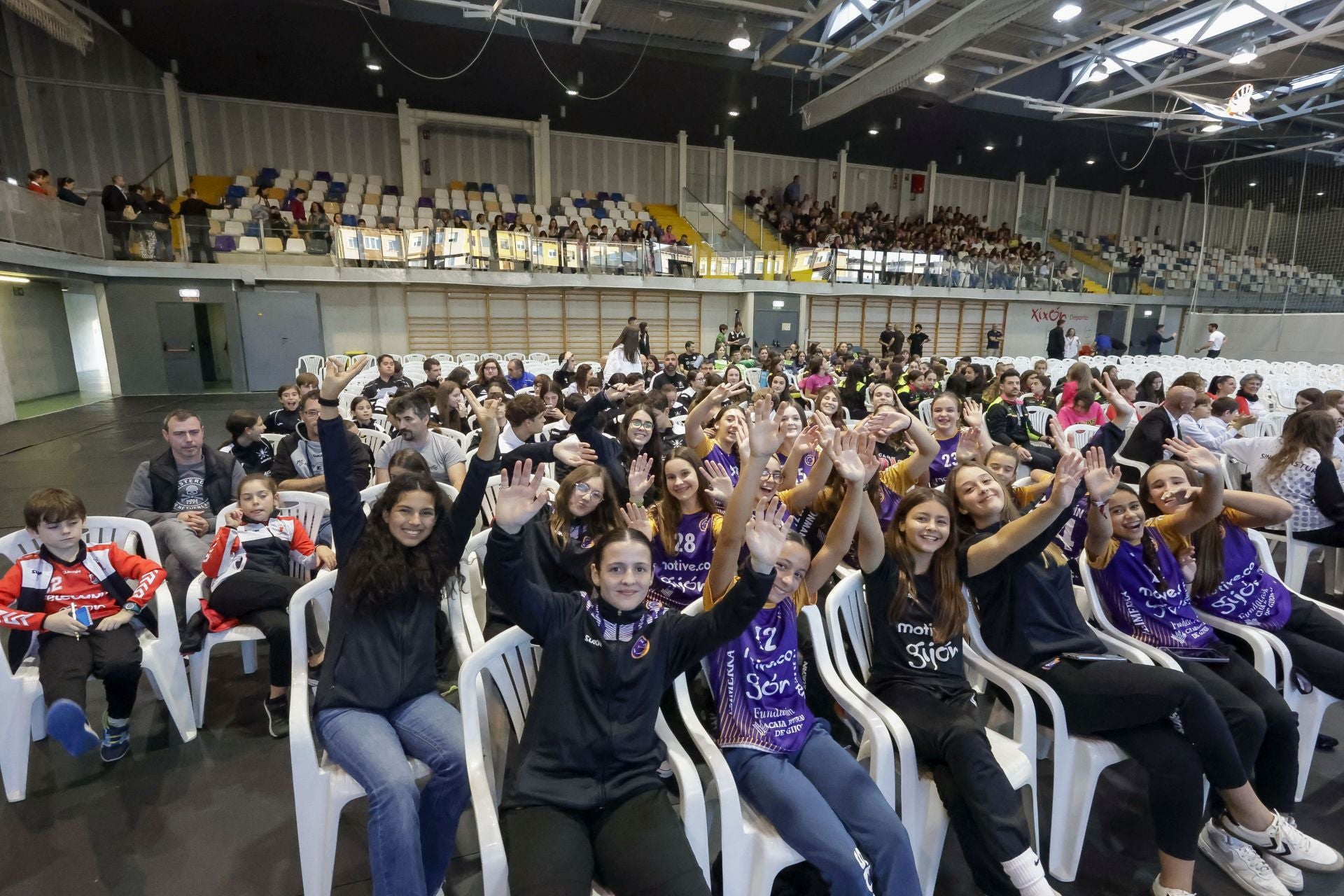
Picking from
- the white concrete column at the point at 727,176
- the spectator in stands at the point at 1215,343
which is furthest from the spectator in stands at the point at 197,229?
the spectator in stands at the point at 1215,343

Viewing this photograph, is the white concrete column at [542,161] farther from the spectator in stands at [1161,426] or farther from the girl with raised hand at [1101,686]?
the girl with raised hand at [1101,686]

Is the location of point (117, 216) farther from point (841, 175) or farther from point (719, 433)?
point (841, 175)

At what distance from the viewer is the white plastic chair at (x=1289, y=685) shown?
2350 mm

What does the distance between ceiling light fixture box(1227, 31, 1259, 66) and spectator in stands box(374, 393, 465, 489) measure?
1476cm

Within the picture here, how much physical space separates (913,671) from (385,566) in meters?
1.81

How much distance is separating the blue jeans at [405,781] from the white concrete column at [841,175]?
69.5 feet

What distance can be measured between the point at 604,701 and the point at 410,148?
1806 cm

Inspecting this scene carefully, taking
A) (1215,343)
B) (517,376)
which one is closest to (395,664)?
(517,376)

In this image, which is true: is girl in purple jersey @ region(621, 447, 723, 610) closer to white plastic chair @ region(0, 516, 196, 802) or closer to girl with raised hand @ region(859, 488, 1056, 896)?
girl with raised hand @ region(859, 488, 1056, 896)

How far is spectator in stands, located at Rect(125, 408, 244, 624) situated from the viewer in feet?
10.5

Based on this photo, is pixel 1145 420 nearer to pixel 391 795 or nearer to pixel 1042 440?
pixel 1042 440

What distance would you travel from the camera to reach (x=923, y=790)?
1.93 m

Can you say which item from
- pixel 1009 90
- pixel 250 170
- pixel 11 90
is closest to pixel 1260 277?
pixel 1009 90

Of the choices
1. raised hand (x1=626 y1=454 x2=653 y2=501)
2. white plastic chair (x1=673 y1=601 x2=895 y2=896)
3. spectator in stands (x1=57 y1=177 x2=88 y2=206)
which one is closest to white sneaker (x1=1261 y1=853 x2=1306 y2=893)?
white plastic chair (x1=673 y1=601 x2=895 y2=896)
